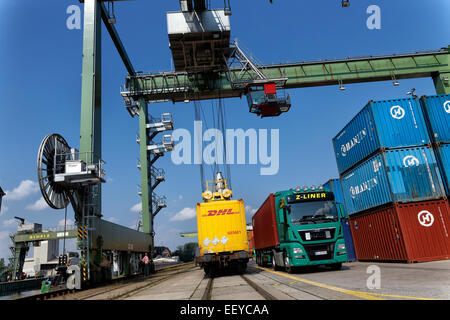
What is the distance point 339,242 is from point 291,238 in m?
1.81

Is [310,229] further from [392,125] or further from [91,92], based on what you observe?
[91,92]

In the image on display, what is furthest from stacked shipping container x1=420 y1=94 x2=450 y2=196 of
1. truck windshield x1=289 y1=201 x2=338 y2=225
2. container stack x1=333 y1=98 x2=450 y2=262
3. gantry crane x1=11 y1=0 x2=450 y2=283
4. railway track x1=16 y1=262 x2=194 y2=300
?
railway track x1=16 y1=262 x2=194 y2=300

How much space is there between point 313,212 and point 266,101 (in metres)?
10.0

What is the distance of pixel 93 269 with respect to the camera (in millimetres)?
14836

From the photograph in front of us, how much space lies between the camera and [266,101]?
63.6ft

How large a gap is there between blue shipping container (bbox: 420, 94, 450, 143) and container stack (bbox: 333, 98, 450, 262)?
232mm

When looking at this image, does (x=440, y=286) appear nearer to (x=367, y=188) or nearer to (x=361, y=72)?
(x=367, y=188)

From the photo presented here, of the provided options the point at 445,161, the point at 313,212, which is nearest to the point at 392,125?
the point at 445,161

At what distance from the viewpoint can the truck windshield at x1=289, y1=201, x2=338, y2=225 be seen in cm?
1122

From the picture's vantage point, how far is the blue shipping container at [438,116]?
13719mm

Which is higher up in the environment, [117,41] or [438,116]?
[117,41]

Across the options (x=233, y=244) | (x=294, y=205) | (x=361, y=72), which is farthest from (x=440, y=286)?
(x=361, y=72)

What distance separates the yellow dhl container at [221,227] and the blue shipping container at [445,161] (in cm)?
924
